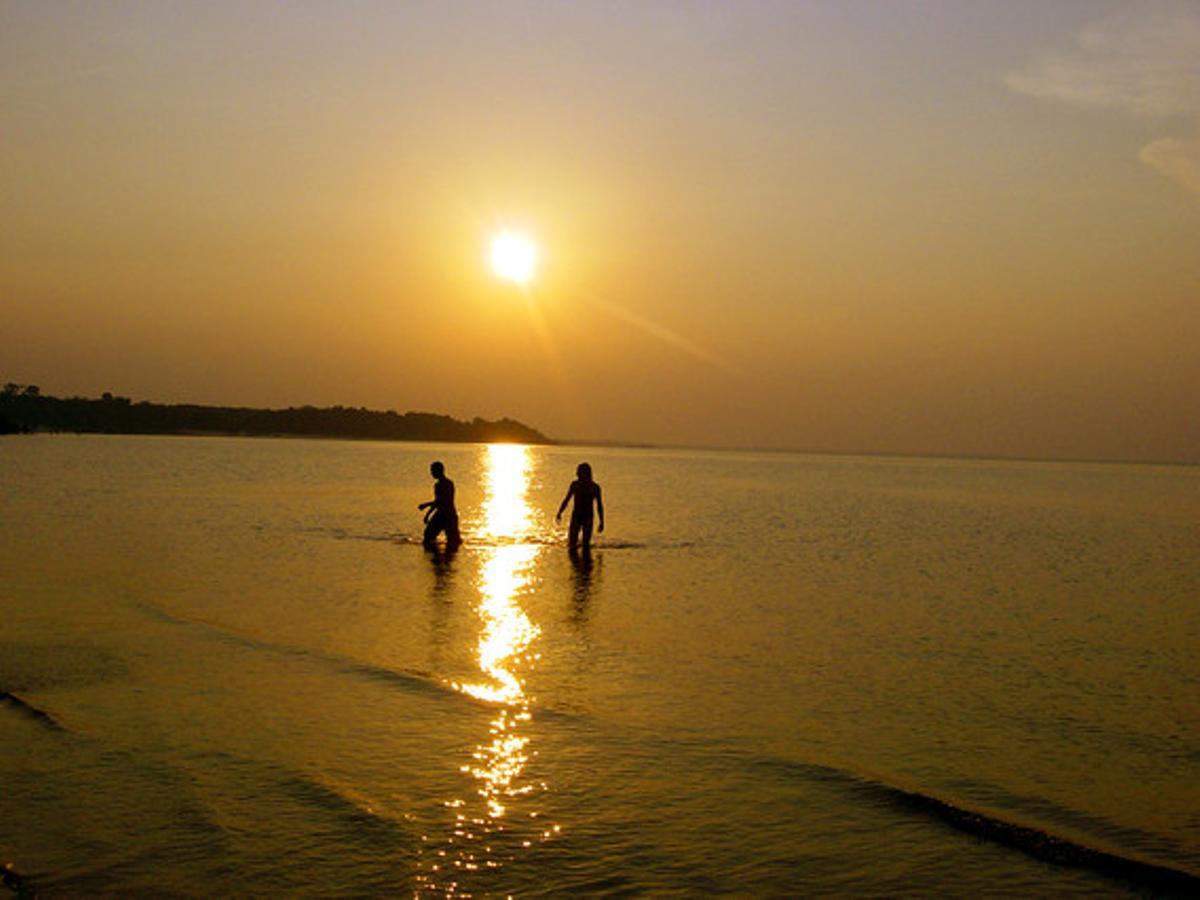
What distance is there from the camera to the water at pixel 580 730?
7.68 meters

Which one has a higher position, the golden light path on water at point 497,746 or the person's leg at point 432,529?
the person's leg at point 432,529

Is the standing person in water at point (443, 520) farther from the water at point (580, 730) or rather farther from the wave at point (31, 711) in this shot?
the wave at point (31, 711)

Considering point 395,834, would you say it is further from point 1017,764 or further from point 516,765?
point 1017,764

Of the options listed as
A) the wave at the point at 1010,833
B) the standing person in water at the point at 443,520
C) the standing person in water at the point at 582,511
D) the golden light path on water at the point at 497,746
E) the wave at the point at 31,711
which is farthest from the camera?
the standing person in water at the point at 443,520

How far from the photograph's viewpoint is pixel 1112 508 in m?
69.2

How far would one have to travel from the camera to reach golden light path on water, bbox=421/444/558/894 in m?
7.60

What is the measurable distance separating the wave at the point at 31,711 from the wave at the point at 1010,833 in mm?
6641

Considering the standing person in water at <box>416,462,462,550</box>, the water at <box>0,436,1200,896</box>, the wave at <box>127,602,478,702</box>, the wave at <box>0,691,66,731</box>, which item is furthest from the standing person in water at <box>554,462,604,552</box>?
the wave at <box>0,691,66,731</box>

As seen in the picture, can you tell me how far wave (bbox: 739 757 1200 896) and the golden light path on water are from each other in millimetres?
2458

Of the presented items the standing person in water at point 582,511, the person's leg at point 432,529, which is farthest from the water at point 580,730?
the person's leg at point 432,529

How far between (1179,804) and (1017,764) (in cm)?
146

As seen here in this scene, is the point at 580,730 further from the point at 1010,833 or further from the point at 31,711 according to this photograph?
the point at 31,711

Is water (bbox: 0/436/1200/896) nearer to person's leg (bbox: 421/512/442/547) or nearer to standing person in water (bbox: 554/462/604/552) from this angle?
standing person in water (bbox: 554/462/604/552)

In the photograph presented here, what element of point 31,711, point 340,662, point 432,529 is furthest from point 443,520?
point 31,711
